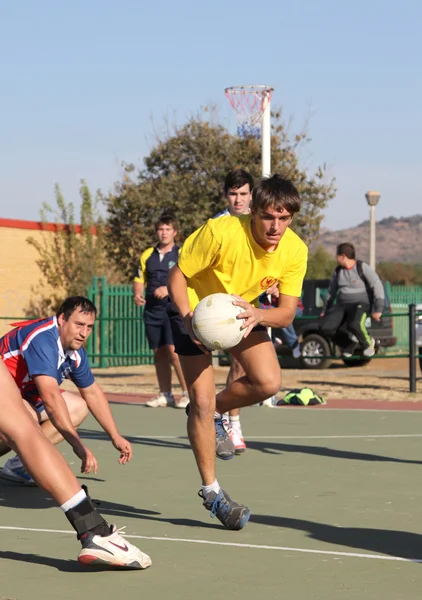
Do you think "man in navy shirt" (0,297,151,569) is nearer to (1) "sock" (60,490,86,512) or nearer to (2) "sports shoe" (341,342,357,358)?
(1) "sock" (60,490,86,512)

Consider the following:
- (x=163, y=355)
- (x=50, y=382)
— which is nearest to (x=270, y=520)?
(x=50, y=382)

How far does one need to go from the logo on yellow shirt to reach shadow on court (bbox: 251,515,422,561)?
4.35ft

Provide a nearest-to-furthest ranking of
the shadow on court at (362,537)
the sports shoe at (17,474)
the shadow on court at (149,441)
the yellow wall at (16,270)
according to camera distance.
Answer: the shadow on court at (362,537)
the sports shoe at (17,474)
the shadow on court at (149,441)
the yellow wall at (16,270)

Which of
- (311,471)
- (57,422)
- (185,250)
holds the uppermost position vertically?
(185,250)

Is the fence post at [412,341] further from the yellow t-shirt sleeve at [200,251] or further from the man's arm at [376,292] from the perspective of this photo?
the yellow t-shirt sleeve at [200,251]

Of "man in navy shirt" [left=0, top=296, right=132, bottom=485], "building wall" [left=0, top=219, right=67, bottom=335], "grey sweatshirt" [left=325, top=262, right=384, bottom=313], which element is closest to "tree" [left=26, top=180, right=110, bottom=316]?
"building wall" [left=0, top=219, right=67, bottom=335]

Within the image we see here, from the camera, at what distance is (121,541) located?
509 cm

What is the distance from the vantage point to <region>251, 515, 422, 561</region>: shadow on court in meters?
5.54

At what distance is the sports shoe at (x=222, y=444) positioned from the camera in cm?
742

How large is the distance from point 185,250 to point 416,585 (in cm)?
237

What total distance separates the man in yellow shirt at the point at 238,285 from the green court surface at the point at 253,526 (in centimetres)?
43

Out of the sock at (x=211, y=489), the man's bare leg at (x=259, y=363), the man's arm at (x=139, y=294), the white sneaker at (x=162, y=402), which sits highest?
Result: the man's arm at (x=139, y=294)

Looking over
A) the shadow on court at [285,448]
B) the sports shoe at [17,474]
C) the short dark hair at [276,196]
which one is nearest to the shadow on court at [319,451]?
the shadow on court at [285,448]

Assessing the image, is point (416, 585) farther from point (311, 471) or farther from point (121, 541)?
point (311, 471)
